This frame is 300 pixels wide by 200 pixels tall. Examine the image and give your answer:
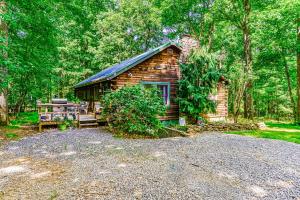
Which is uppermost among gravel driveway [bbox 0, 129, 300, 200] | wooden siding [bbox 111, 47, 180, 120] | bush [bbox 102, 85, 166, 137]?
wooden siding [bbox 111, 47, 180, 120]

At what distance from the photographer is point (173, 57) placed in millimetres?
12062

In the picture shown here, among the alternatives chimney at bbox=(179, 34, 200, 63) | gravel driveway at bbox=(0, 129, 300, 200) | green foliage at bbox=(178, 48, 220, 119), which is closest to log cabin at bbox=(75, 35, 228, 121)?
chimney at bbox=(179, 34, 200, 63)

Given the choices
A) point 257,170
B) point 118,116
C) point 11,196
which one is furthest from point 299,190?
point 118,116

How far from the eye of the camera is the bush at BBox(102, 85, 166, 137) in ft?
26.7

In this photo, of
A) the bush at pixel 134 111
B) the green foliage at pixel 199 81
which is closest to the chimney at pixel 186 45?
the green foliage at pixel 199 81

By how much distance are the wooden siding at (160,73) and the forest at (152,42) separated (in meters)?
2.21

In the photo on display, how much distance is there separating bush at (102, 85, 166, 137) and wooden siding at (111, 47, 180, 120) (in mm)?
2299

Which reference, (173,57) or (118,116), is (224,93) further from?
(118,116)

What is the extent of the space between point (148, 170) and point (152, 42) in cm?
2320

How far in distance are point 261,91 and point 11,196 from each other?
19.9 metres

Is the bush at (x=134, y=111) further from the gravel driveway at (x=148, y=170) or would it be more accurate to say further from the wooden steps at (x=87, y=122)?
the wooden steps at (x=87, y=122)

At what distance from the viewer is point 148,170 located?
4270 mm

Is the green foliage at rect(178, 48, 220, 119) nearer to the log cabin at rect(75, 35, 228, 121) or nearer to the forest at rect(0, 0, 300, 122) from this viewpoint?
the forest at rect(0, 0, 300, 122)

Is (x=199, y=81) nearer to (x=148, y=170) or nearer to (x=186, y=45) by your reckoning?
(x=186, y=45)
